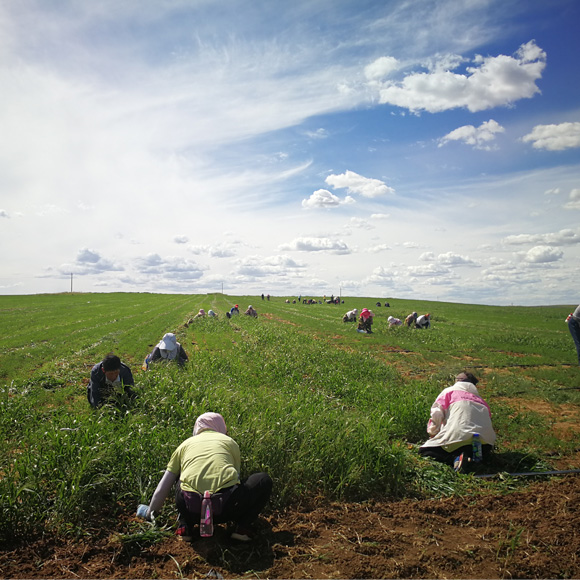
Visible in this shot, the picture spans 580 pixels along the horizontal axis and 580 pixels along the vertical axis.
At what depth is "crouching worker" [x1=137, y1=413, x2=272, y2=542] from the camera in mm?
3992

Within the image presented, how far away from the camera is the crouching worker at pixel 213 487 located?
3.99m

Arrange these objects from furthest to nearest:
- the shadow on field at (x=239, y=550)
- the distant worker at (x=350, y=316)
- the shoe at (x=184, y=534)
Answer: the distant worker at (x=350, y=316), the shoe at (x=184, y=534), the shadow on field at (x=239, y=550)

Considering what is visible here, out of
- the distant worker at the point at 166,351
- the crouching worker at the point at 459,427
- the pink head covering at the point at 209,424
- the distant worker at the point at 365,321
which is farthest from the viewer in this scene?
the distant worker at the point at 365,321

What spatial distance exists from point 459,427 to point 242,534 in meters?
3.75

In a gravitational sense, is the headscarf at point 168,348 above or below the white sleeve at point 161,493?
above

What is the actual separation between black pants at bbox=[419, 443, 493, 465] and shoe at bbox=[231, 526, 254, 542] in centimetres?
355

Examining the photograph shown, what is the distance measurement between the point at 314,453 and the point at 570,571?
303 centimetres

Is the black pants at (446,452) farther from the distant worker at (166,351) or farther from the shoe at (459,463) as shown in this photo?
the distant worker at (166,351)

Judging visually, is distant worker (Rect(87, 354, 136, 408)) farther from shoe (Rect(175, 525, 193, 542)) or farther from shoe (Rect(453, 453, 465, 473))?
shoe (Rect(453, 453, 465, 473))

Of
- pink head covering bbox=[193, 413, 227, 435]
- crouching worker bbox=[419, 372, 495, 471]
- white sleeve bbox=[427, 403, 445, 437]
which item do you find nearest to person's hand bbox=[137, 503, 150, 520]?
pink head covering bbox=[193, 413, 227, 435]

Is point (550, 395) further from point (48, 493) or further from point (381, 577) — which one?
point (48, 493)

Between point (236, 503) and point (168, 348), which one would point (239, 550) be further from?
point (168, 348)

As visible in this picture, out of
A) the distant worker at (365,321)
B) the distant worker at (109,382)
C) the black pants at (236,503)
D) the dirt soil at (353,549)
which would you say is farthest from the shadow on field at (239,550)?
the distant worker at (365,321)

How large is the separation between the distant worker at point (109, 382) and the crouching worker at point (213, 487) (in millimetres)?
3270
